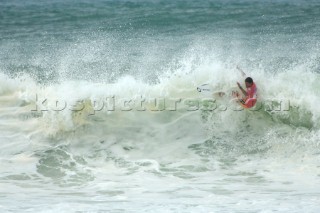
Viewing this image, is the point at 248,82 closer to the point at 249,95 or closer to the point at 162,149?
the point at 249,95

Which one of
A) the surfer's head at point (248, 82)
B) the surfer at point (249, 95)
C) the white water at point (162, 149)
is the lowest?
the white water at point (162, 149)

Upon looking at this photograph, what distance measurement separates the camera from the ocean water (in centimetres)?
913

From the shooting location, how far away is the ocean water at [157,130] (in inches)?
360

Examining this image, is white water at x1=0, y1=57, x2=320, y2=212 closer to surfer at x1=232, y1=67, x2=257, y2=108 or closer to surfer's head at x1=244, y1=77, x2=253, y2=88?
surfer at x1=232, y1=67, x2=257, y2=108

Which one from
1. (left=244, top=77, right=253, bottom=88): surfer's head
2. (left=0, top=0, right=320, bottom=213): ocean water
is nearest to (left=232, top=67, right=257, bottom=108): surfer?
(left=244, top=77, right=253, bottom=88): surfer's head

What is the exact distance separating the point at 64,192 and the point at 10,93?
5.28 m

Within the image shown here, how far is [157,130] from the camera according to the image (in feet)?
40.7

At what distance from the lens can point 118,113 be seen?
1286 cm

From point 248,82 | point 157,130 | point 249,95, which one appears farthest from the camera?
point 157,130

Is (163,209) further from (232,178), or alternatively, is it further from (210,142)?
(210,142)

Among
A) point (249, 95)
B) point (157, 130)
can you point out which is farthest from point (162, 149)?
point (249, 95)

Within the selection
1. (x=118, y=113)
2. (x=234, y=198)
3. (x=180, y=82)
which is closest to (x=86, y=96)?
(x=118, y=113)

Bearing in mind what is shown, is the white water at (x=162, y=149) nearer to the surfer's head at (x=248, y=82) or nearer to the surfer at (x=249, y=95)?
the surfer at (x=249, y=95)

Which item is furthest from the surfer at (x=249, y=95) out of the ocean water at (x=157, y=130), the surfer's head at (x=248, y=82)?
the ocean water at (x=157, y=130)
